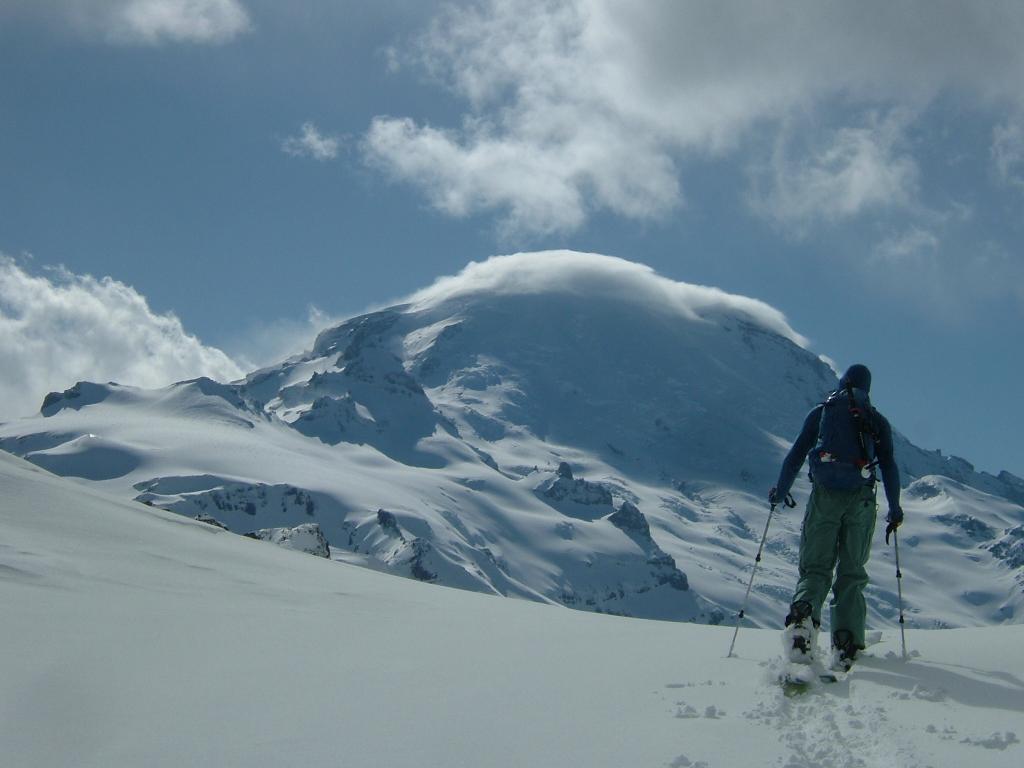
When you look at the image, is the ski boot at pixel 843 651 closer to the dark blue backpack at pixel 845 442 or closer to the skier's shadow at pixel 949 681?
the skier's shadow at pixel 949 681

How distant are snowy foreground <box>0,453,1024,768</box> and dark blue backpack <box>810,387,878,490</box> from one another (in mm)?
1557

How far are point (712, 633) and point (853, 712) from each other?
4.46 metres

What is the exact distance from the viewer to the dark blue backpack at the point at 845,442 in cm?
945

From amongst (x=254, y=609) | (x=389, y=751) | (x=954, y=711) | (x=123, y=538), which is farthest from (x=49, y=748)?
(x=123, y=538)

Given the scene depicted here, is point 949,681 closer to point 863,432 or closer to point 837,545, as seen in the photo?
point 837,545

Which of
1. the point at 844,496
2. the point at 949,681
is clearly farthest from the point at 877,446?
the point at 949,681

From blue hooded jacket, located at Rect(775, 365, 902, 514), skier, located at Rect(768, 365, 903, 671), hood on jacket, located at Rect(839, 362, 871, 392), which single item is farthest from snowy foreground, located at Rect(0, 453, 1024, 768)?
hood on jacket, located at Rect(839, 362, 871, 392)

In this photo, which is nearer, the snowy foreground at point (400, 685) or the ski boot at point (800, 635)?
the snowy foreground at point (400, 685)

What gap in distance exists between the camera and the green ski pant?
30.3 ft

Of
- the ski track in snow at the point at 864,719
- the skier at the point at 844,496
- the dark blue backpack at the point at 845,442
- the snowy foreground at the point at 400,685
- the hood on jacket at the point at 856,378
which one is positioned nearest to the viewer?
the ski track in snow at the point at 864,719

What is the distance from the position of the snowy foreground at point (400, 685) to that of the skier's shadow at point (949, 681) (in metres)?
0.03

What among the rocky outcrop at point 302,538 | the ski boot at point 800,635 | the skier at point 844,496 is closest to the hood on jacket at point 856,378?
the skier at point 844,496

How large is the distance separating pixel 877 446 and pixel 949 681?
2562 mm

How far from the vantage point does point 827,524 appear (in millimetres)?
9445
